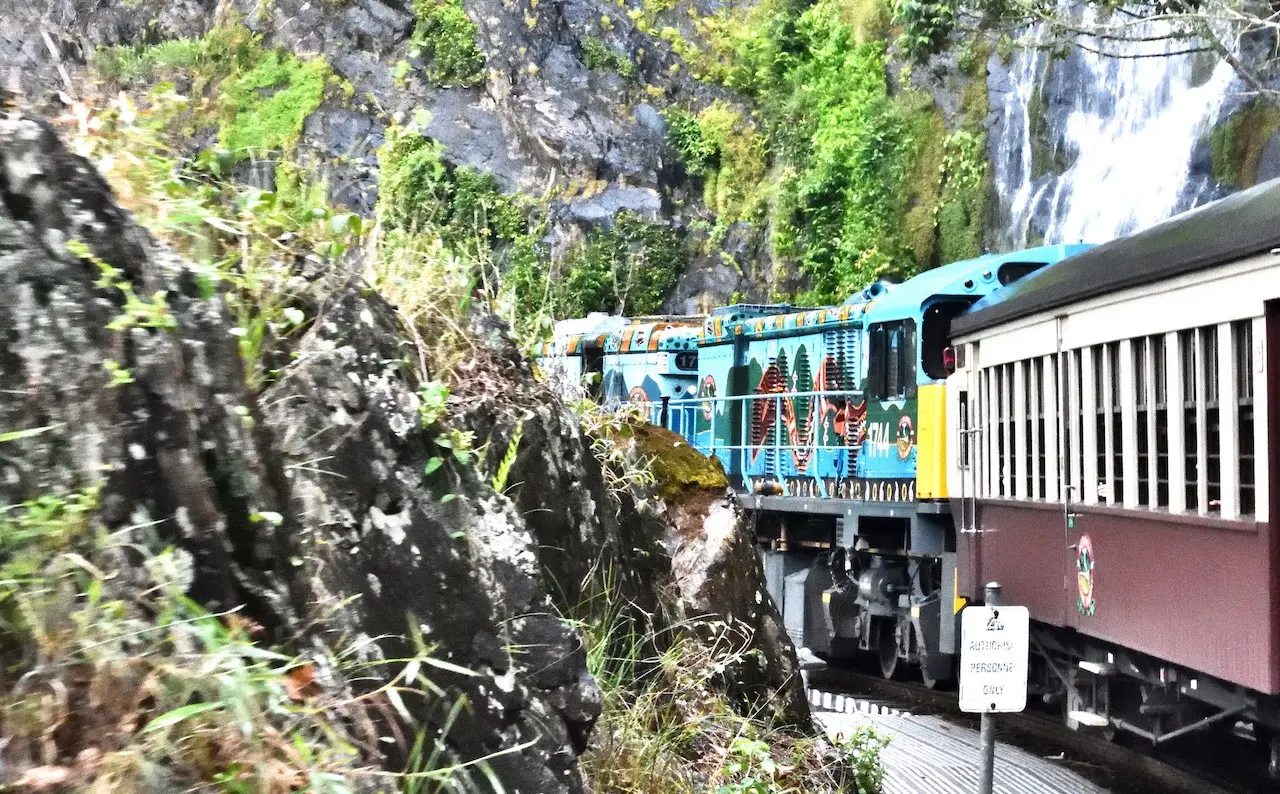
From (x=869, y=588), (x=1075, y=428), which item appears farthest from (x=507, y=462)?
(x=869, y=588)

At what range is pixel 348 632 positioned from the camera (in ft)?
11.1

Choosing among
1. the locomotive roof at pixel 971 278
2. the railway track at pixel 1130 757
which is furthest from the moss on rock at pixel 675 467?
the locomotive roof at pixel 971 278

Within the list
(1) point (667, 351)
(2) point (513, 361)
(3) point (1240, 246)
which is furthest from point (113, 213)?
(1) point (667, 351)

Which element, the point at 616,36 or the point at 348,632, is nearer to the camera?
the point at 348,632

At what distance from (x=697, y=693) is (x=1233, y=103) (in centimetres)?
1929

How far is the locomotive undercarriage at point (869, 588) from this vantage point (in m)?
12.6

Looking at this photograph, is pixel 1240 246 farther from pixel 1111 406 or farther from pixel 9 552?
pixel 9 552

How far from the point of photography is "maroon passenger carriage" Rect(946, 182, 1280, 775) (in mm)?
6605

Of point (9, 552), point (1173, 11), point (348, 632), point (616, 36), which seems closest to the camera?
point (9, 552)

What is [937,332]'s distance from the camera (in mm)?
12664

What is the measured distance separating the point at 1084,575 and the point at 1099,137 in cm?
1797

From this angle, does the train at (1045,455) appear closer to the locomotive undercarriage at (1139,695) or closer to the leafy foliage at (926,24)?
the locomotive undercarriage at (1139,695)

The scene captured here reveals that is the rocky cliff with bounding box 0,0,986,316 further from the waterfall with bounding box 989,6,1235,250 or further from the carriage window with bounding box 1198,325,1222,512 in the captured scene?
the carriage window with bounding box 1198,325,1222,512

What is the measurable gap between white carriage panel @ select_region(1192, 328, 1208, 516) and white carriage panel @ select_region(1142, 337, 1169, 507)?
0.53 metres
